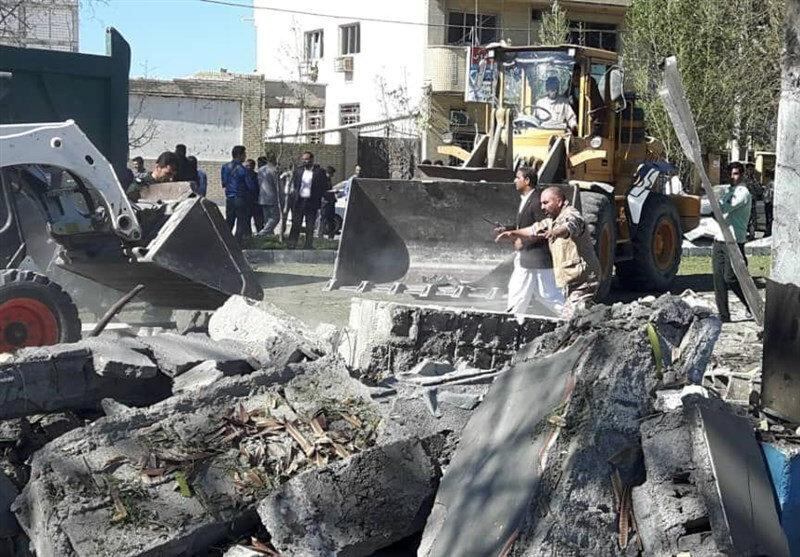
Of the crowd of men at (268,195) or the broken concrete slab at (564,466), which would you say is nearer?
the broken concrete slab at (564,466)

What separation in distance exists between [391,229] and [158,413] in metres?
7.09

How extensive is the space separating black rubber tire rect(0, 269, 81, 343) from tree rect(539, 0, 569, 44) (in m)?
24.5

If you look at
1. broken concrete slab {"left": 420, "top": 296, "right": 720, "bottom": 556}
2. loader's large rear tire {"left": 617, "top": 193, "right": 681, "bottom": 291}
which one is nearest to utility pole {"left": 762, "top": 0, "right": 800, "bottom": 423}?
broken concrete slab {"left": 420, "top": 296, "right": 720, "bottom": 556}

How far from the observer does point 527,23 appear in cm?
3441

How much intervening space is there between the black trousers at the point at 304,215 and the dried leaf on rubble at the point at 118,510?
46.1 feet

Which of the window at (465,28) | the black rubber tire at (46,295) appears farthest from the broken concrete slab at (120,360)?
the window at (465,28)

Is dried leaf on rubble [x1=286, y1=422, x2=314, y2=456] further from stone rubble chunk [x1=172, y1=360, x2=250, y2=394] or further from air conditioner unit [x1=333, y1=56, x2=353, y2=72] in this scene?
air conditioner unit [x1=333, y1=56, x2=353, y2=72]

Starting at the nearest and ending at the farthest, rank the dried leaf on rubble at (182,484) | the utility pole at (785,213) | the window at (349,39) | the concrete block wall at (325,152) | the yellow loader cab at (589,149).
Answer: the dried leaf on rubble at (182,484)
the utility pole at (785,213)
the yellow loader cab at (589,149)
the concrete block wall at (325,152)
the window at (349,39)

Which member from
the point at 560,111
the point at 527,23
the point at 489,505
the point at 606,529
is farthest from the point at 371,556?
Result: the point at 527,23

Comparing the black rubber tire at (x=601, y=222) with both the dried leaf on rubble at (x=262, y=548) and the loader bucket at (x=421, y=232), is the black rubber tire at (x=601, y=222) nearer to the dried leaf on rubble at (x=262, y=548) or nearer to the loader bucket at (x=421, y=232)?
the loader bucket at (x=421, y=232)

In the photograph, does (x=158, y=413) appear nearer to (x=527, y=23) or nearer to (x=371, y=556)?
(x=371, y=556)

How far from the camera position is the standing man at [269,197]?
1896 cm

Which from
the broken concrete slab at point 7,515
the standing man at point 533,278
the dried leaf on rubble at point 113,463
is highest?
the standing man at point 533,278

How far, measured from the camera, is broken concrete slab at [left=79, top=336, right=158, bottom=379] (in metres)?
5.79
